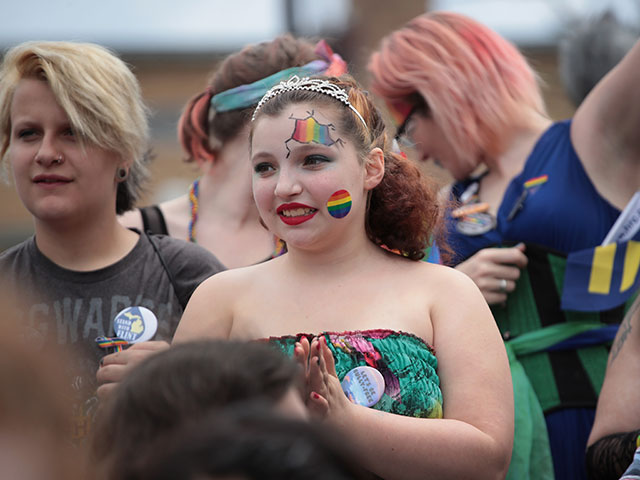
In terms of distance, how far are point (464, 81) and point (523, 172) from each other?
0.45m

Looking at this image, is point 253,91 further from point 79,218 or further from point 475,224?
point 475,224

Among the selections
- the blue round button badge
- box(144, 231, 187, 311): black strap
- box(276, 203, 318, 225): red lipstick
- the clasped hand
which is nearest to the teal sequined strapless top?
the blue round button badge

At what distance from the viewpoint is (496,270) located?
320 cm

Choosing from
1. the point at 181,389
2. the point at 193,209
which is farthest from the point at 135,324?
the point at 181,389

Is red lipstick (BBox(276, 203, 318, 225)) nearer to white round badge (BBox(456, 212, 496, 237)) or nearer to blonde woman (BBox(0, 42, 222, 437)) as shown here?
blonde woman (BBox(0, 42, 222, 437))

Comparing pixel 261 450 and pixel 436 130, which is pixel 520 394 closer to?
pixel 436 130

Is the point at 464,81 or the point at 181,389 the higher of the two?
the point at 181,389

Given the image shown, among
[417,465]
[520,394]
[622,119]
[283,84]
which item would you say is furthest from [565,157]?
[417,465]

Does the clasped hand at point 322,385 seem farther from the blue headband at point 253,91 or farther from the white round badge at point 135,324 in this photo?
the blue headband at point 253,91

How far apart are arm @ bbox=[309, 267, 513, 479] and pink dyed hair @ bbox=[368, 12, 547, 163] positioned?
4.76ft

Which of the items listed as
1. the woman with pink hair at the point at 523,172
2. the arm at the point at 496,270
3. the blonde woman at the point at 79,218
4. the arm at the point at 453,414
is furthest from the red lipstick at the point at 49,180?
the arm at the point at 496,270

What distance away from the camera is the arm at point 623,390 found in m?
2.54

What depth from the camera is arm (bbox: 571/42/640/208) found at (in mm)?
3188

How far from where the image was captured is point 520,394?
3.01 metres
